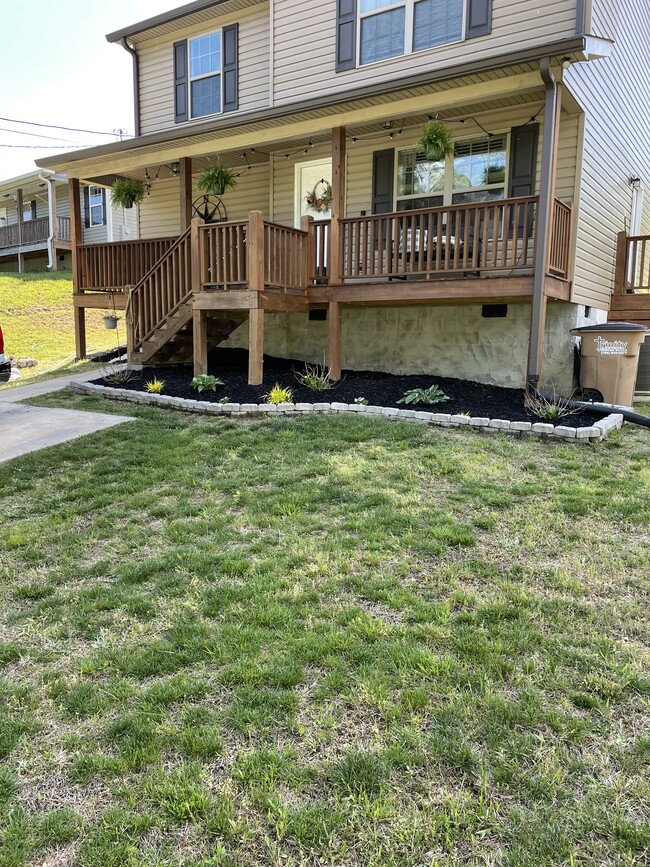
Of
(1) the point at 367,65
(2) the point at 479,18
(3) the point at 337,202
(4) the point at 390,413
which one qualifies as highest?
(2) the point at 479,18

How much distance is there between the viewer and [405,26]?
909 cm

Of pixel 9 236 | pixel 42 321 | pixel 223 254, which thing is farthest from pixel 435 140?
pixel 9 236

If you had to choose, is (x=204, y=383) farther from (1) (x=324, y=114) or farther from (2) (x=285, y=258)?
(1) (x=324, y=114)

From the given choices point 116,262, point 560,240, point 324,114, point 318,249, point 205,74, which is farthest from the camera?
point 205,74

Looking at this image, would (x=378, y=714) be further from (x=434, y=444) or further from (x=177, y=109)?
(x=177, y=109)

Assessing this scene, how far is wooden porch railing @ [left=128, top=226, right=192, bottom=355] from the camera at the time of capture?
8727 mm

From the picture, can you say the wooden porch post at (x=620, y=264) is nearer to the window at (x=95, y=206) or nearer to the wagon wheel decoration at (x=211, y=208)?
the wagon wheel decoration at (x=211, y=208)

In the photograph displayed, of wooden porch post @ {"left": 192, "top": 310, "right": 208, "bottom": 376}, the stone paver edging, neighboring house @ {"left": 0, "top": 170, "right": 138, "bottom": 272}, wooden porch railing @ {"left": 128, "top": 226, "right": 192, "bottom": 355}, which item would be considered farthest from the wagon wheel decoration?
neighboring house @ {"left": 0, "top": 170, "right": 138, "bottom": 272}

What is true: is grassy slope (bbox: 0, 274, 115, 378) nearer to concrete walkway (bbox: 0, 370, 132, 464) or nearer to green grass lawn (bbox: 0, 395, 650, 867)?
concrete walkway (bbox: 0, 370, 132, 464)

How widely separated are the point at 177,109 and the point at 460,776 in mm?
13043

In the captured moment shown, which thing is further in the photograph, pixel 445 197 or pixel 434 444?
pixel 445 197

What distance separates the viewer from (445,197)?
8.97 m

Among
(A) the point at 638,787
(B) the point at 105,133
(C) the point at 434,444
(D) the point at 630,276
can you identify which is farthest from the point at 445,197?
(B) the point at 105,133

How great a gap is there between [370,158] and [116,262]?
4.89 m
